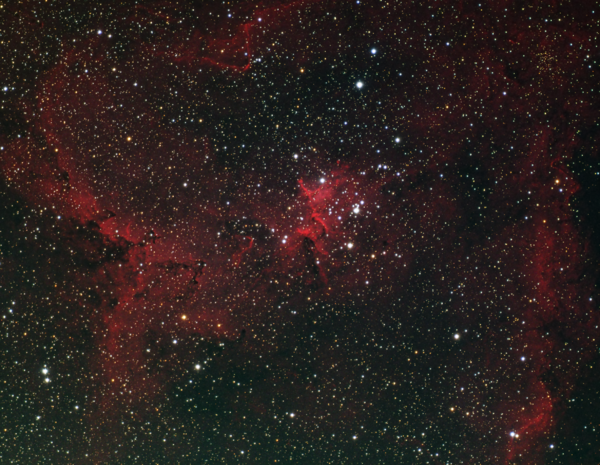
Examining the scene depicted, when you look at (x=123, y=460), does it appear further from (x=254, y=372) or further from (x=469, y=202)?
(x=469, y=202)

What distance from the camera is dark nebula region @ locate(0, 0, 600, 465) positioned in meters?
0.92

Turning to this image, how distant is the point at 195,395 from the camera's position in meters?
1.03

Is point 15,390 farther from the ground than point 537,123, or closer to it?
closer to it

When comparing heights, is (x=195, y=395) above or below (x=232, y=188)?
below

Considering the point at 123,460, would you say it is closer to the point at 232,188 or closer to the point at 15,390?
the point at 15,390

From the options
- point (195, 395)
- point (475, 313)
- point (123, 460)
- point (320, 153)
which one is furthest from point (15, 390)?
point (475, 313)

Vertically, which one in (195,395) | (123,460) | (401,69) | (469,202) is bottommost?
(123,460)

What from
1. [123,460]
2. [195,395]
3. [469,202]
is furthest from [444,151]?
[123,460]

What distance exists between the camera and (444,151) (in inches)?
37.1

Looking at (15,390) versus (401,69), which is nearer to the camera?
(401,69)

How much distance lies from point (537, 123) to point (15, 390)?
1.87 metres

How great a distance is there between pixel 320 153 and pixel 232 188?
29 centimetres

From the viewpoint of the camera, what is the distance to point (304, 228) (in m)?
0.96

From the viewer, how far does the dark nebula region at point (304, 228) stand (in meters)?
0.92
